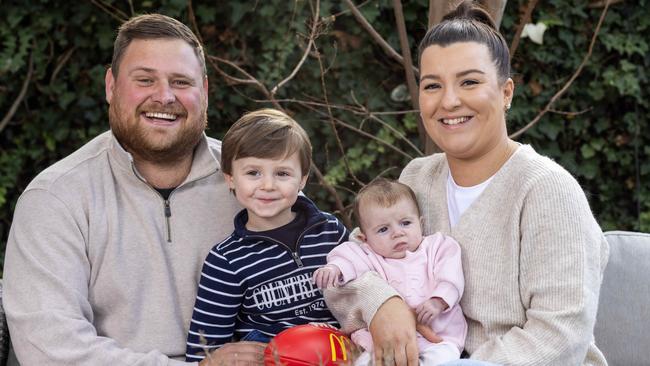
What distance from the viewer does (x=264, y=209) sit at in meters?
2.76

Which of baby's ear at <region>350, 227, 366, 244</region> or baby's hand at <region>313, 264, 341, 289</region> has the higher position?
baby's ear at <region>350, 227, 366, 244</region>

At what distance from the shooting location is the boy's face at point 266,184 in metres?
2.74

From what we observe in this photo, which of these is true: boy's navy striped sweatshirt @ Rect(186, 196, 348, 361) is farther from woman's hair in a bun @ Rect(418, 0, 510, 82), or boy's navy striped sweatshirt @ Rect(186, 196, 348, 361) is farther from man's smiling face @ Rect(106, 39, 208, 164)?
woman's hair in a bun @ Rect(418, 0, 510, 82)

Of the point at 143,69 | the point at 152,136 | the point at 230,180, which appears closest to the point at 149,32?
the point at 143,69

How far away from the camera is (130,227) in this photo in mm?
2855

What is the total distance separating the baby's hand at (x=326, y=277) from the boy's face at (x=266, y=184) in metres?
0.27

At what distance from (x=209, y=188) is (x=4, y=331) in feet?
2.61

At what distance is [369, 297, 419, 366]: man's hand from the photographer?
2.47 m

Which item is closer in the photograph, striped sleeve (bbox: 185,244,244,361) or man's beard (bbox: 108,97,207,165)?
striped sleeve (bbox: 185,244,244,361)

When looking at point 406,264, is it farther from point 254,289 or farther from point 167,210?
point 167,210

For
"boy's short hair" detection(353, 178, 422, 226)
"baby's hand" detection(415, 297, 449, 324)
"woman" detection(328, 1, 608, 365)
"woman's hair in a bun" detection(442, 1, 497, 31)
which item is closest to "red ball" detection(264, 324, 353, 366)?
"woman" detection(328, 1, 608, 365)

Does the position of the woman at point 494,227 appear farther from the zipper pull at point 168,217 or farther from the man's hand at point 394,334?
the zipper pull at point 168,217

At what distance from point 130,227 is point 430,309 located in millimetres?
1010

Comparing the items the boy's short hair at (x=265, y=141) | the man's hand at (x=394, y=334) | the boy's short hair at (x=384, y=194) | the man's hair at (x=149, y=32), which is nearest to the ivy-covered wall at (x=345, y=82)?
the man's hair at (x=149, y=32)
